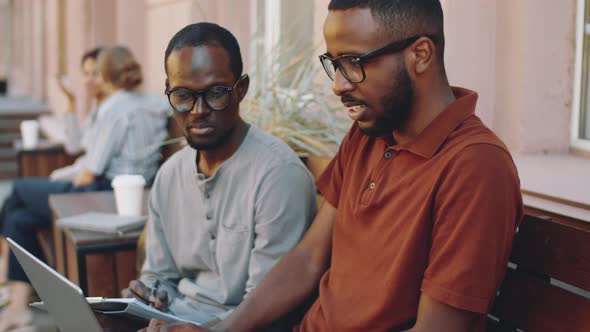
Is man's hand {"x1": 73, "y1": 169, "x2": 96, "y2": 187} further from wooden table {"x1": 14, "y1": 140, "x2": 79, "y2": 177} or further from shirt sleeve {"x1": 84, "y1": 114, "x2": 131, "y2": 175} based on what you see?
wooden table {"x1": 14, "y1": 140, "x2": 79, "y2": 177}

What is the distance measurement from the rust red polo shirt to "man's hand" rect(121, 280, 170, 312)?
54 cm

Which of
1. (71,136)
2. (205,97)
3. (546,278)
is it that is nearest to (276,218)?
(205,97)

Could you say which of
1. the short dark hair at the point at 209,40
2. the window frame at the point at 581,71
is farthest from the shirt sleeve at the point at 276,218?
the window frame at the point at 581,71

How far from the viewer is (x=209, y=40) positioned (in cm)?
237

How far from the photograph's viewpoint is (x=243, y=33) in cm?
448

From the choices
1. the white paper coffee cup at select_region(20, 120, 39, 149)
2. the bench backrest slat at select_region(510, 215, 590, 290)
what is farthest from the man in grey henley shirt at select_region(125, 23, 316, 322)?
the white paper coffee cup at select_region(20, 120, 39, 149)

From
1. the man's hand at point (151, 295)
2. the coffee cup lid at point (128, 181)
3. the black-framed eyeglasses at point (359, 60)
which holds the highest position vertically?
the black-framed eyeglasses at point (359, 60)

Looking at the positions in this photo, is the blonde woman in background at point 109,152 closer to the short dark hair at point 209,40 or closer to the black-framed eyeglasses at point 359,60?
the short dark hair at point 209,40

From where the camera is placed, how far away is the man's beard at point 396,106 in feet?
5.74

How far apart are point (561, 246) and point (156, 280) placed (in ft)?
4.16

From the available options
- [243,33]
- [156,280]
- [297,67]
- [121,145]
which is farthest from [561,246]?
[121,145]

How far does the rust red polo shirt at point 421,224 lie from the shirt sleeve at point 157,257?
67cm

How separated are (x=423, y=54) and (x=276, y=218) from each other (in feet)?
2.48

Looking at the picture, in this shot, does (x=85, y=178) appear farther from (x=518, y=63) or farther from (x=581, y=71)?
(x=581, y=71)
